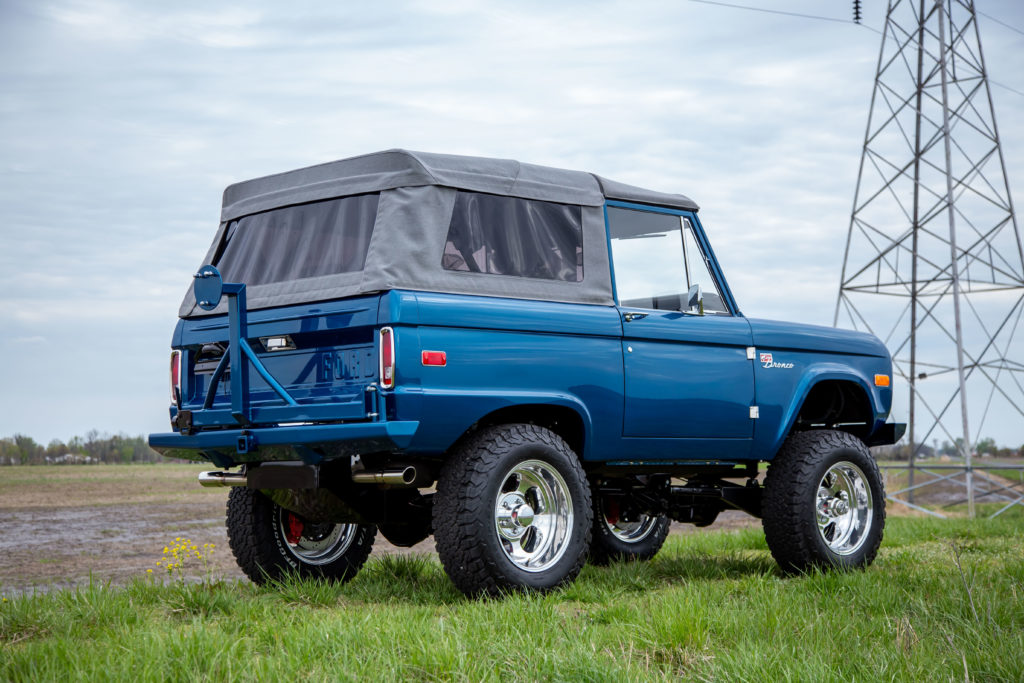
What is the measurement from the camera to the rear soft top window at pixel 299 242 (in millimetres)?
5891

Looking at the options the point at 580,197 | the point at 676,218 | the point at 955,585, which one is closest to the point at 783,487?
the point at 955,585

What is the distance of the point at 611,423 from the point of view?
6.20m

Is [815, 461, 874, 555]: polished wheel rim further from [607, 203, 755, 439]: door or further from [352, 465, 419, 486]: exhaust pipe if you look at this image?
[352, 465, 419, 486]: exhaust pipe

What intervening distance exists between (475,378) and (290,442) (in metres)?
1.01

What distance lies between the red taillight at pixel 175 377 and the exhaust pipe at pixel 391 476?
158cm

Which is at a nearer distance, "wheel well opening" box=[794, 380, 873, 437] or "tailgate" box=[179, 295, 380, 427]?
"tailgate" box=[179, 295, 380, 427]

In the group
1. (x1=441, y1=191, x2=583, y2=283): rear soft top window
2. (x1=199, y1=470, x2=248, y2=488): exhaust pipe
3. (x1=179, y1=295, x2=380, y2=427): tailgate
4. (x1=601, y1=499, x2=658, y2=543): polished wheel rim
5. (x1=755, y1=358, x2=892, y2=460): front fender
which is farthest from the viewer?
(x1=601, y1=499, x2=658, y2=543): polished wheel rim

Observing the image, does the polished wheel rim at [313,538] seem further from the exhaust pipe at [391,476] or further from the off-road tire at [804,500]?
the off-road tire at [804,500]

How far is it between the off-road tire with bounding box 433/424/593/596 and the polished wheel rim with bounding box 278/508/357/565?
1715 mm

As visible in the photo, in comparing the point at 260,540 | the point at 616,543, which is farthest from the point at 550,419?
the point at 616,543

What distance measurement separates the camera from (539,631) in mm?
4461

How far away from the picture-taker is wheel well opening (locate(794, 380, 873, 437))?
8.02 metres

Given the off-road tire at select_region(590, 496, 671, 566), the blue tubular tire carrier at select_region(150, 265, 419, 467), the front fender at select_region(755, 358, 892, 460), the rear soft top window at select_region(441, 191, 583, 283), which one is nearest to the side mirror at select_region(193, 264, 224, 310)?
the blue tubular tire carrier at select_region(150, 265, 419, 467)

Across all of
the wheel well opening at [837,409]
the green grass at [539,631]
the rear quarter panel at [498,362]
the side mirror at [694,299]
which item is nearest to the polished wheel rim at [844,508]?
the wheel well opening at [837,409]
